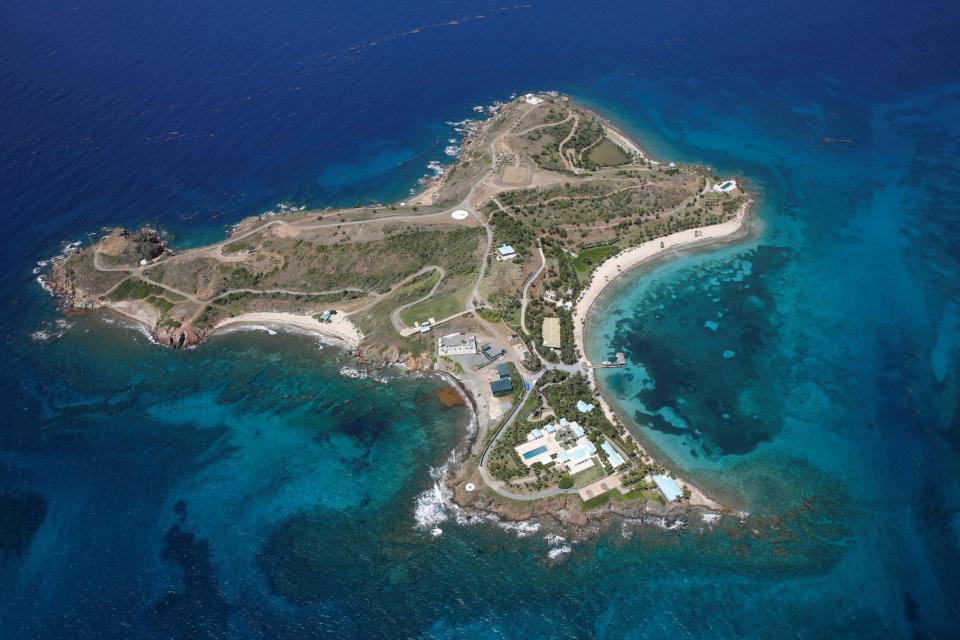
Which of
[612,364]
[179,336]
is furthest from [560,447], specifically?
[179,336]

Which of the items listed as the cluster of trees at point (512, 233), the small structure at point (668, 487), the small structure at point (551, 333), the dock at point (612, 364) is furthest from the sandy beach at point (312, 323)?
the small structure at point (668, 487)

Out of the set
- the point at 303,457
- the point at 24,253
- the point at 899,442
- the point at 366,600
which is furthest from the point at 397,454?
the point at 24,253

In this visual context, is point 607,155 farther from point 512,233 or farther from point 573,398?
point 573,398

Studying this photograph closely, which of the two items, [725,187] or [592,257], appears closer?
[592,257]

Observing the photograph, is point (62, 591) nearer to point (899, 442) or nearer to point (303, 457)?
point (303, 457)

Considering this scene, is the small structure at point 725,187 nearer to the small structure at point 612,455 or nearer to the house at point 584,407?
the house at point 584,407
